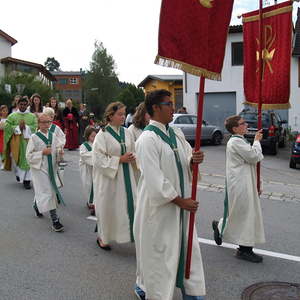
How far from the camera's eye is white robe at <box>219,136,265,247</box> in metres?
4.91

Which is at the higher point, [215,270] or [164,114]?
[164,114]

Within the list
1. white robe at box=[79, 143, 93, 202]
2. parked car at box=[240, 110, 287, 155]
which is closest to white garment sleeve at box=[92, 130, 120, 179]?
white robe at box=[79, 143, 93, 202]

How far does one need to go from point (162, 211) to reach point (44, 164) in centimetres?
335

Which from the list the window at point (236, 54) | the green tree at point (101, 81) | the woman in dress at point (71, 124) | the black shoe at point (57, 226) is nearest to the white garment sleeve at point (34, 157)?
the black shoe at point (57, 226)

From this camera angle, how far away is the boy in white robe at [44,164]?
6.28 meters

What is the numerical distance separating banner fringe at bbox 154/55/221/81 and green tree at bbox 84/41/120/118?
73.6m

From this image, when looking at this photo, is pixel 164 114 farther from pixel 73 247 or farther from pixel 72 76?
pixel 72 76

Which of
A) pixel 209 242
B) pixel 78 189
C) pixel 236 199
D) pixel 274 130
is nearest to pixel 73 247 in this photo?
pixel 209 242

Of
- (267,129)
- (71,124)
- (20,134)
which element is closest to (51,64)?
(71,124)

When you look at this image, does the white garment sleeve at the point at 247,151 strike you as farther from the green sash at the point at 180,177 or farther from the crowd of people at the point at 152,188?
the green sash at the point at 180,177

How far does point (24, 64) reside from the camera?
2238 inches

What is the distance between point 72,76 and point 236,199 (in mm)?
95895

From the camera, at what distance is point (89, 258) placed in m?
5.06

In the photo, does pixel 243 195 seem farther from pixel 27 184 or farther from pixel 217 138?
pixel 217 138
